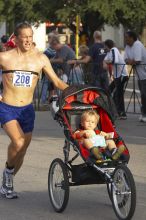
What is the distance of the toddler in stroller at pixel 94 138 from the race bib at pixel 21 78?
0.76m

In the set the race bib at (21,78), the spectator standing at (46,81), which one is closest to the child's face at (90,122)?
the race bib at (21,78)

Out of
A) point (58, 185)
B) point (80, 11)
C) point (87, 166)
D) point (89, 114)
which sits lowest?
point (58, 185)

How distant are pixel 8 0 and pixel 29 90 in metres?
34.4

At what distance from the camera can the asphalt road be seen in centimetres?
840

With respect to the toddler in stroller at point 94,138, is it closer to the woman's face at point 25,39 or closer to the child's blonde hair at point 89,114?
the child's blonde hair at point 89,114

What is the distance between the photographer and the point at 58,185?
8617 millimetres

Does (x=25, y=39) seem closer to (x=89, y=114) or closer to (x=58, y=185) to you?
(x=89, y=114)

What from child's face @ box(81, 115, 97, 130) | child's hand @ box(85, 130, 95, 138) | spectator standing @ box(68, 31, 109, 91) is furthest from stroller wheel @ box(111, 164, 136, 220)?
spectator standing @ box(68, 31, 109, 91)

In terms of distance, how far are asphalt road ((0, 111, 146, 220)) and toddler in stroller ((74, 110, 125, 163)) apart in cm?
62

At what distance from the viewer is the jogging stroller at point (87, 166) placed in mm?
7863

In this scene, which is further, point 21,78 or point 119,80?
point 119,80

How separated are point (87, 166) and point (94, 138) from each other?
13.1 inches

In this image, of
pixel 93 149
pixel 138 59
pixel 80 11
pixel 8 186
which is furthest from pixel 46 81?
pixel 80 11

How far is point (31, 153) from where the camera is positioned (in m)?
12.9
